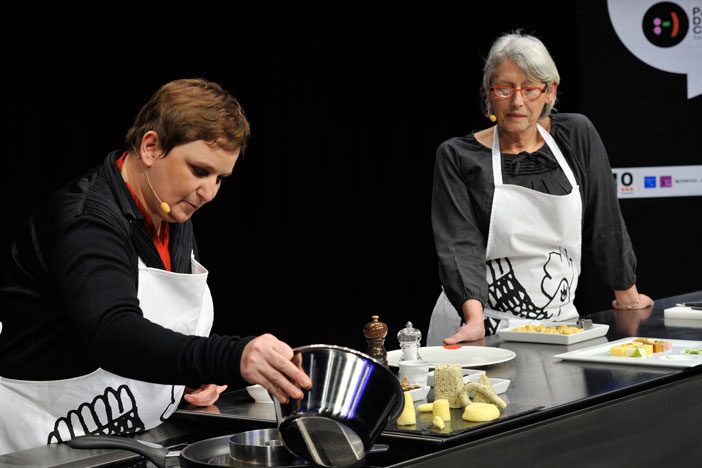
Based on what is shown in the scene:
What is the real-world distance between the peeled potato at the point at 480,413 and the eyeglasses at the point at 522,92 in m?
1.31

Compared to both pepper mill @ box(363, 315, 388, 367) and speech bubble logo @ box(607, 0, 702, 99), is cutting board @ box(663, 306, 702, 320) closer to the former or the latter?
pepper mill @ box(363, 315, 388, 367)

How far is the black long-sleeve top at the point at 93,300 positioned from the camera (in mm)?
1244

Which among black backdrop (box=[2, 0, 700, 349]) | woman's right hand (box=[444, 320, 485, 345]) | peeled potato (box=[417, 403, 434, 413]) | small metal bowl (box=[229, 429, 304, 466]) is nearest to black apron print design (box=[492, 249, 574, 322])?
woman's right hand (box=[444, 320, 485, 345])

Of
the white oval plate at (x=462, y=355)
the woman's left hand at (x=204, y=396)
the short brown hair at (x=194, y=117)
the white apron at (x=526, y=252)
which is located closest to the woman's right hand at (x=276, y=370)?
the short brown hair at (x=194, y=117)

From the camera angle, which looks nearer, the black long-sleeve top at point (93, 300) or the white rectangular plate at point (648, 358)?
the black long-sleeve top at point (93, 300)

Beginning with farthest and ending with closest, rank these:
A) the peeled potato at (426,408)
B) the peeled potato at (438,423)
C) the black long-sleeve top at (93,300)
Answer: the peeled potato at (426,408) < the peeled potato at (438,423) < the black long-sleeve top at (93,300)

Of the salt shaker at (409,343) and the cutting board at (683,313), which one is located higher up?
the salt shaker at (409,343)

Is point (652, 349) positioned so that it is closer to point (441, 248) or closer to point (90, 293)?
point (441, 248)

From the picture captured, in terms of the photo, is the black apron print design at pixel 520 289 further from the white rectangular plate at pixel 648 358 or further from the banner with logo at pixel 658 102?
the banner with logo at pixel 658 102

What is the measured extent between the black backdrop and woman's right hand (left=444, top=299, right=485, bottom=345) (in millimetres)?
1659

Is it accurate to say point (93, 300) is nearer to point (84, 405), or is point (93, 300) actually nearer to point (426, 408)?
point (84, 405)

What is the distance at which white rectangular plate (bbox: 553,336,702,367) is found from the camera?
1.86m

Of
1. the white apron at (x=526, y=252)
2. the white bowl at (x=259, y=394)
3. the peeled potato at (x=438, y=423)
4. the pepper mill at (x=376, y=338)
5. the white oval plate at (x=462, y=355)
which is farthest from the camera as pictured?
the white apron at (x=526, y=252)

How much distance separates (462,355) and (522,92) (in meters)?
0.88
